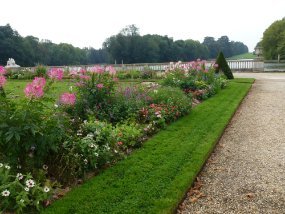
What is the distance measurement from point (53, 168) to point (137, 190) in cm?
112

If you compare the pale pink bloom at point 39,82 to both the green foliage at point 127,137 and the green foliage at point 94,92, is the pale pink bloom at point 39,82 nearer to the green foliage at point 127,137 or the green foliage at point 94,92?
the green foliage at point 127,137

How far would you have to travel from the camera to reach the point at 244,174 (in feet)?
15.3

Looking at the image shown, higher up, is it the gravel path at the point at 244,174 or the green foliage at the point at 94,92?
the green foliage at the point at 94,92

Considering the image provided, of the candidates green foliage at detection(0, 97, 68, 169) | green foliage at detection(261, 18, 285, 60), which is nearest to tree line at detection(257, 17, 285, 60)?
green foliage at detection(261, 18, 285, 60)

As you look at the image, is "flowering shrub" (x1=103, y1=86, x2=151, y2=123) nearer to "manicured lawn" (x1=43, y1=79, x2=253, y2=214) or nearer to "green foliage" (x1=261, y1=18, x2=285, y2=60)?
"manicured lawn" (x1=43, y1=79, x2=253, y2=214)

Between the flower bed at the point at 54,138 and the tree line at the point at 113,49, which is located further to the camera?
the tree line at the point at 113,49

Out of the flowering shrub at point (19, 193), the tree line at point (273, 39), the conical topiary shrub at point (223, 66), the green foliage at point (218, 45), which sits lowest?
the flowering shrub at point (19, 193)

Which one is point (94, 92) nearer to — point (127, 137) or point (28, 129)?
point (127, 137)

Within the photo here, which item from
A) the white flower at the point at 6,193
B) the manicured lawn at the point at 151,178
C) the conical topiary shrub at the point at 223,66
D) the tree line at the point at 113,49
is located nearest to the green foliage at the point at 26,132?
the white flower at the point at 6,193

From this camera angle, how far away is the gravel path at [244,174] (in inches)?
148

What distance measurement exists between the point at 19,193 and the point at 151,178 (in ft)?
5.72

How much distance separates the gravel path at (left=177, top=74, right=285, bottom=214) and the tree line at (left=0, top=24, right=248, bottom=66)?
5131cm

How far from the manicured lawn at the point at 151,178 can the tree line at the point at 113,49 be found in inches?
2023

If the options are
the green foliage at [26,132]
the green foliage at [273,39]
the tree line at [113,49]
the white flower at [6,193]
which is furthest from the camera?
the tree line at [113,49]
